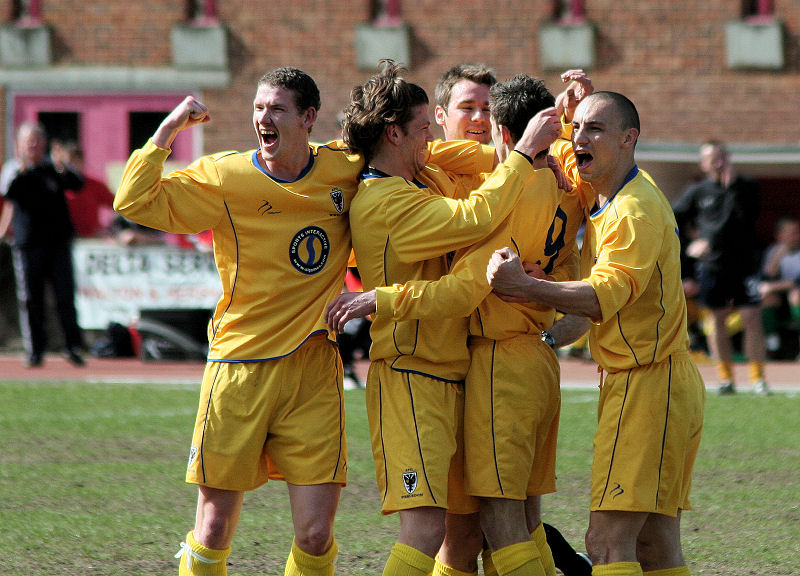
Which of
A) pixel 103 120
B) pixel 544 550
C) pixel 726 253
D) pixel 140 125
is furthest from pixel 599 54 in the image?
pixel 544 550

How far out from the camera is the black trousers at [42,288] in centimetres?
1288

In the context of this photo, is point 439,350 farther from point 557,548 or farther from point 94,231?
point 94,231

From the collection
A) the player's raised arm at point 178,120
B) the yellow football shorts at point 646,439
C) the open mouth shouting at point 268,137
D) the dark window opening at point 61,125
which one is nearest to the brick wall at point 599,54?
the dark window opening at point 61,125

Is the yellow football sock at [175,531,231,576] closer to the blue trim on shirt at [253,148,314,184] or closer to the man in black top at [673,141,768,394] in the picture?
the blue trim on shirt at [253,148,314,184]

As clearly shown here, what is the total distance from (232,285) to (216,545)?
38.3 inches

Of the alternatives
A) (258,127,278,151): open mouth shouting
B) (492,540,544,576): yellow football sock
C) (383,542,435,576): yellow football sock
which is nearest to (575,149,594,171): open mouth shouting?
(258,127,278,151): open mouth shouting

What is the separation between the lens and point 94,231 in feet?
51.0

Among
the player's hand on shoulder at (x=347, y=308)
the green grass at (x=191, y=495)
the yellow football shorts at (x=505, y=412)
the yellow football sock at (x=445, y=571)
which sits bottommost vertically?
the green grass at (x=191, y=495)

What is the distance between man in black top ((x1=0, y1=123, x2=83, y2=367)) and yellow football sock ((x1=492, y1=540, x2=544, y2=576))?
942 cm

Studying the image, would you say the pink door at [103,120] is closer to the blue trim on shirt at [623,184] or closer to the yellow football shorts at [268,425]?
the yellow football shorts at [268,425]

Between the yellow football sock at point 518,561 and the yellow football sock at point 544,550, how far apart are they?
11 centimetres

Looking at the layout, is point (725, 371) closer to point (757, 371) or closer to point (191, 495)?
point (757, 371)

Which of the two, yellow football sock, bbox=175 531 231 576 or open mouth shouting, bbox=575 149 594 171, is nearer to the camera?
open mouth shouting, bbox=575 149 594 171

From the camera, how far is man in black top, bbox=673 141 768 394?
11.0 m
